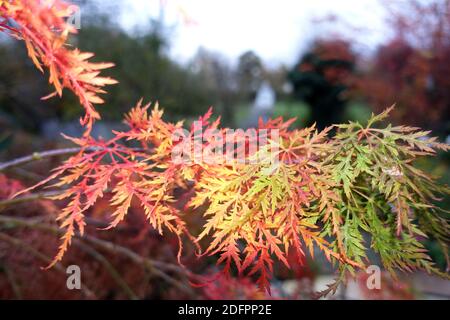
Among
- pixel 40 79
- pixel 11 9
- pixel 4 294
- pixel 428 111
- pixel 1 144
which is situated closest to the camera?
pixel 11 9

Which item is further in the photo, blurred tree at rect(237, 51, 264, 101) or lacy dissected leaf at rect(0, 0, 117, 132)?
blurred tree at rect(237, 51, 264, 101)

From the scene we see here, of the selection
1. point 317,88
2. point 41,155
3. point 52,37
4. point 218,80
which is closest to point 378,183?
point 52,37

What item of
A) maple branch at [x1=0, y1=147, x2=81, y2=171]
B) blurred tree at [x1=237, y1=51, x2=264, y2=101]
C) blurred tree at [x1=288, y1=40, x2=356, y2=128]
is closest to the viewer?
maple branch at [x1=0, y1=147, x2=81, y2=171]

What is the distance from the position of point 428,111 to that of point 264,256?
20.5 ft

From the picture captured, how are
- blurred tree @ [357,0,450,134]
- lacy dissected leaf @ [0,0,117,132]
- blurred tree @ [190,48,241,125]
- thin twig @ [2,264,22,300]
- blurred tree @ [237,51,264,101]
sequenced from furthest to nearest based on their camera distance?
blurred tree @ [237,51,264,101]
blurred tree @ [190,48,241,125]
blurred tree @ [357,0,450,134]
thin twig @ [2,264,22,300]
lacy dissected leaf @ [0,0,117,132]

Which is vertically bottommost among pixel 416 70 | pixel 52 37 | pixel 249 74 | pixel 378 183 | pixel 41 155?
pixel 378 183

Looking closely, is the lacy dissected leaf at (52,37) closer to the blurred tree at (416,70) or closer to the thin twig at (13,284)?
the thin twig at (13,284)

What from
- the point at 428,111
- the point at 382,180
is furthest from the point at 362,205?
the point at 428,111

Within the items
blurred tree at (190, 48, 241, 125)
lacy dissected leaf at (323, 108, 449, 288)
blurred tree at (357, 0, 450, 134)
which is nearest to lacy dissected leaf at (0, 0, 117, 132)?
lacy dissected leaf at (323, 108, 449, 288)

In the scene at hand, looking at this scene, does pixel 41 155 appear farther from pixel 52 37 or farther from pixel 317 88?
pixel 317 88

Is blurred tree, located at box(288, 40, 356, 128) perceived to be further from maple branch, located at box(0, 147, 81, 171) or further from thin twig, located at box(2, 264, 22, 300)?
maple branch, located at box(0, 147, 81, 171)

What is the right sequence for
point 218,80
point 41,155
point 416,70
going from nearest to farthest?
point 41,155, point 416,70, point 218,80

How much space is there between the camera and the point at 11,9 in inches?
32.5
